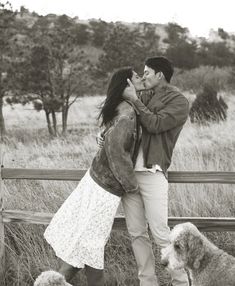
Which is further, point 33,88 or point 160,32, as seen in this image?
point 160,32

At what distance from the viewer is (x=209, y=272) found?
4254mm

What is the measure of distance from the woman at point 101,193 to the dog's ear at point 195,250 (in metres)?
0.64

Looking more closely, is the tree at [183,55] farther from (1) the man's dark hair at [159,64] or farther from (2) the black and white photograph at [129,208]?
(1) the man's dark hair at [159,64]

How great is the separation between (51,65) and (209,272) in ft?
49.3

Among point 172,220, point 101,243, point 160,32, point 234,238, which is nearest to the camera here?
point 101,243

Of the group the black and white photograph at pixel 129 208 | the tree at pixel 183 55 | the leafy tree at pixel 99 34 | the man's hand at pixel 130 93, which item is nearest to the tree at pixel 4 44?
the black and white photograph at pixel 129 208

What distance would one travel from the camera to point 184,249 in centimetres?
419

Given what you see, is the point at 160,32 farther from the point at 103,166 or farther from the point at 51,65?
the point at 103,166

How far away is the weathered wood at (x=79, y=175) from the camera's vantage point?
5.08 metres

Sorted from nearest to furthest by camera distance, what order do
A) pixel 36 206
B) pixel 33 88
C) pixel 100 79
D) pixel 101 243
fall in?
pixel 101 243
pixel 36 206
pixel 33 88
pixel 100 79

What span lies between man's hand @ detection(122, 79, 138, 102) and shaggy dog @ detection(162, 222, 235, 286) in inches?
45.1

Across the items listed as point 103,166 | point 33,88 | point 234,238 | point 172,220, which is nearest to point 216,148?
point 234,238

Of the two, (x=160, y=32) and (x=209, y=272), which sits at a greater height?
(x=209, y=272)

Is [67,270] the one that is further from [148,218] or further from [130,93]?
[130,93]
